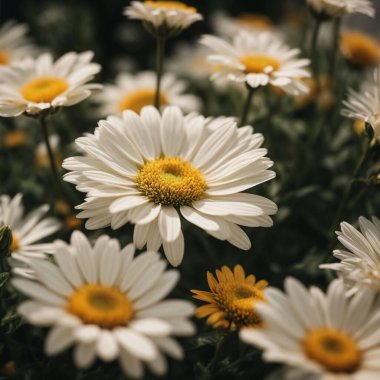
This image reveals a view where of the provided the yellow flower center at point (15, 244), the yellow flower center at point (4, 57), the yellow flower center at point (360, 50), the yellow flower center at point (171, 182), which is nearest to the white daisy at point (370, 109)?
the yellow flower center at point (171, 182)

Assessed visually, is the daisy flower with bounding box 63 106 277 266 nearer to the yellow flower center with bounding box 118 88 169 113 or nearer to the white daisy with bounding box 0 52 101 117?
the white daisy with bounding box 0 52 101 117

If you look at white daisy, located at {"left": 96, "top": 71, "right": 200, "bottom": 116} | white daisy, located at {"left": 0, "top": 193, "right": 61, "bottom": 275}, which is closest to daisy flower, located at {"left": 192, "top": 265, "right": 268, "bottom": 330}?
white daisy, located at {"left": 0, "top": 193, "right": 61, "bottom": 275}

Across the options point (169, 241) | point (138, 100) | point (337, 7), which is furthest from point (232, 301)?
point (138, 100)

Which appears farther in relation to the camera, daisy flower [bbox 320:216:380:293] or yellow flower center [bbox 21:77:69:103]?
yellow flower center [bbox 21:77:69:103]

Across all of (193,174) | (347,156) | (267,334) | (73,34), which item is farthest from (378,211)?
(73,34)

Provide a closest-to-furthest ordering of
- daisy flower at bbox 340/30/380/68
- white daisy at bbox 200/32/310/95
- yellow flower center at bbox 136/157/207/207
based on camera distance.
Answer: yellow flower center at bbox 136/157/207/207 → white daisy at bbox 200/32/310/95 → daisy flower at bbox 340/30/380/68

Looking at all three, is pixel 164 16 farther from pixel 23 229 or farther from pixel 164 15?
pixel 23 229

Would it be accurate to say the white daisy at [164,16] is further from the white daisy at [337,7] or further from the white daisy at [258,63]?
the white daisy at [337,7]

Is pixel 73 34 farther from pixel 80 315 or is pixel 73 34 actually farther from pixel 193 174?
pixel 80 315
